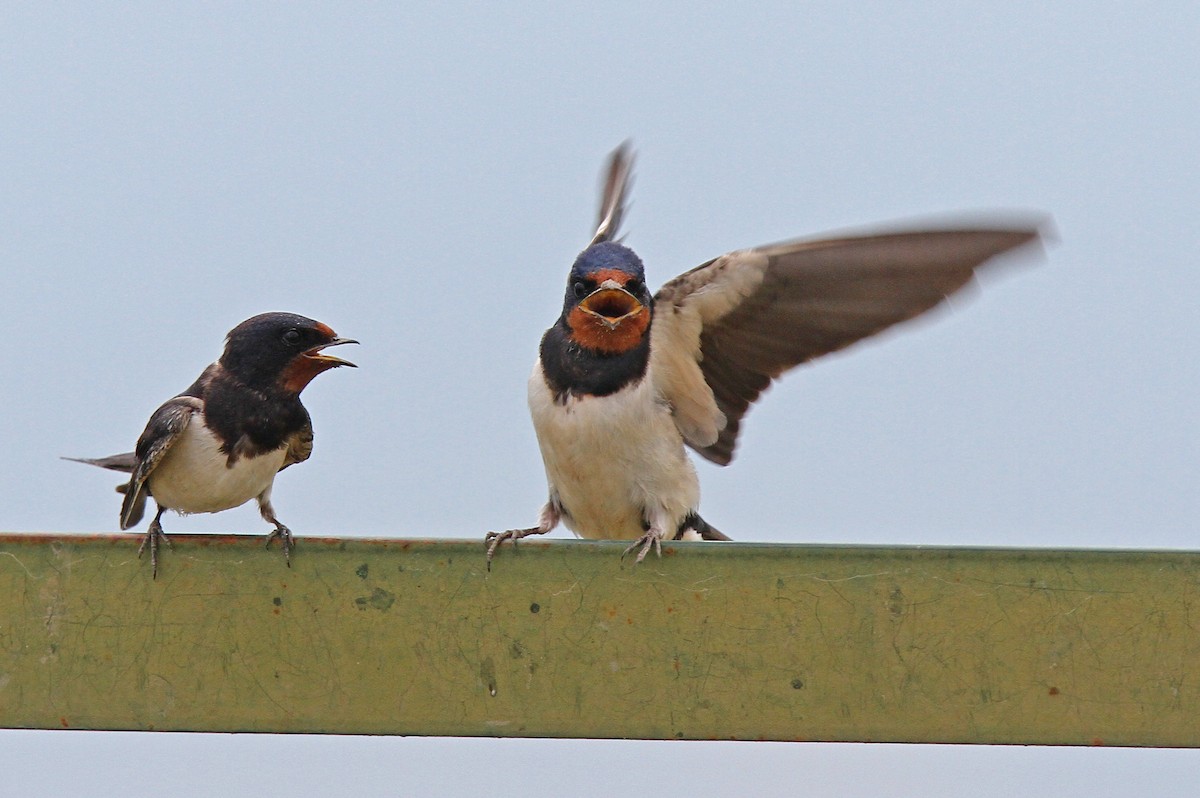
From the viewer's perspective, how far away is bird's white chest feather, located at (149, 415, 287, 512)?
11.3ft

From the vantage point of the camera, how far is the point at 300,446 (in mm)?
3727

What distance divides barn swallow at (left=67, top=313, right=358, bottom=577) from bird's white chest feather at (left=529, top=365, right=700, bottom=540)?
0.56 m

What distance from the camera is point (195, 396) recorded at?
355 cm

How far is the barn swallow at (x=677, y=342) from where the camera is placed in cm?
335

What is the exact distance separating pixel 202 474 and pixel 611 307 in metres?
1.11

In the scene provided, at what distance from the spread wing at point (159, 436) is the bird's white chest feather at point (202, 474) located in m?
0.03

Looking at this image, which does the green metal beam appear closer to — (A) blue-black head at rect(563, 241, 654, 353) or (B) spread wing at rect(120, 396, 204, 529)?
(B) spread wing at rect(120, 396, 204, 529)

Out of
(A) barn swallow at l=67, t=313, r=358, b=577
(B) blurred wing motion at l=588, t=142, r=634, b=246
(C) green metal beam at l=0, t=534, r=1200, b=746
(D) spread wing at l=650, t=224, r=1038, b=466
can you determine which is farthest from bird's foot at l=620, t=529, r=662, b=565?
(B) blurred wing motion at l=588, t=142, r=634, b=246

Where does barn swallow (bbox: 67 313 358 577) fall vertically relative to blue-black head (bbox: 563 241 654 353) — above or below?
below

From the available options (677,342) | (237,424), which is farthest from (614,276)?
(237,424)

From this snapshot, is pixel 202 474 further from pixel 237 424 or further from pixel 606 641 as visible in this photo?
pixel 606 641

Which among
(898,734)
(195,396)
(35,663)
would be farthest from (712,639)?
(195,396)

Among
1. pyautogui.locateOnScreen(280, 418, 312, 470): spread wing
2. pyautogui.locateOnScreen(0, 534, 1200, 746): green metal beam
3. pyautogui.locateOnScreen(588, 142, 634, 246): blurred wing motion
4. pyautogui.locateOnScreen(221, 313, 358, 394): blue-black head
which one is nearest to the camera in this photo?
pyautogui.locateOnScreen(0, 534, 1200, 746): green metal beam

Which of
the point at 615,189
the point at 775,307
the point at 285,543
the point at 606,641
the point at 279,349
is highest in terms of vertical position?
the point at 615,189
